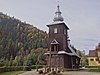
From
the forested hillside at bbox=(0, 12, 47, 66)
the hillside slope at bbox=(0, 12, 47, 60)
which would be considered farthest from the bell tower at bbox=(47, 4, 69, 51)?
the hillside slope at bbox=(0, 12, 47, 60)

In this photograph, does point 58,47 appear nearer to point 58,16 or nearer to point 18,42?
point 58,16

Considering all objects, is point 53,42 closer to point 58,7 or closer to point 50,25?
point 50,25

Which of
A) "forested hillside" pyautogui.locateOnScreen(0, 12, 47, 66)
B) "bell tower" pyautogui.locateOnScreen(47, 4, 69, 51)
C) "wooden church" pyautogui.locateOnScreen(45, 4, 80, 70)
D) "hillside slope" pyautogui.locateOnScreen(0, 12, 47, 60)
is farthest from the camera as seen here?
"hillside slope" pyautogui.locateOnScreen(0, 12, 47, 60)

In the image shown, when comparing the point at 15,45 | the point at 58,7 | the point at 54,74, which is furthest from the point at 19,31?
the point at 54,74

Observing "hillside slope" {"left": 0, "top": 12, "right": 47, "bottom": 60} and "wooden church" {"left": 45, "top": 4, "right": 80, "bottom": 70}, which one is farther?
"hillside slope" {"left": 0, "top": 12, "right": 47, "bottom": 60}

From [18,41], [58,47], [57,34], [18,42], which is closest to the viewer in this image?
[58,47]

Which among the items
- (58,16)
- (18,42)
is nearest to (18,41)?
(18,42)

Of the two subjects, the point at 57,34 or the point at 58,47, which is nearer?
the point at 58,47

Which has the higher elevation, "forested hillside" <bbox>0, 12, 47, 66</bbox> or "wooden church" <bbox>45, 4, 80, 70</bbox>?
"forested hillside" <bbox>0, 12, 47, 66</bbox>

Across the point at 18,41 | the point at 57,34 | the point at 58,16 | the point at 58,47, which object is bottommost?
the point at 58,47

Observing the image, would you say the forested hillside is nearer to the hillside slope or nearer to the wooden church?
the hillside slope

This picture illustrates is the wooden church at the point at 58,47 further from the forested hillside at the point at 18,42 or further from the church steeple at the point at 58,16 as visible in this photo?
the forested hillside at the point at 18,42

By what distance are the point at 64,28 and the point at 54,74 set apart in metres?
17.6

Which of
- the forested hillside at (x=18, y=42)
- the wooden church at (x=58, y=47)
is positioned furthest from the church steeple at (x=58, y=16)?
the forested hillside at (x=18, y=42)
